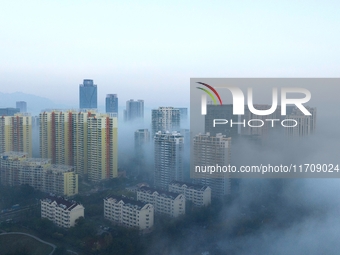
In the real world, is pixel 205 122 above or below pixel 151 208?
above

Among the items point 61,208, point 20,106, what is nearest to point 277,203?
point 61,208

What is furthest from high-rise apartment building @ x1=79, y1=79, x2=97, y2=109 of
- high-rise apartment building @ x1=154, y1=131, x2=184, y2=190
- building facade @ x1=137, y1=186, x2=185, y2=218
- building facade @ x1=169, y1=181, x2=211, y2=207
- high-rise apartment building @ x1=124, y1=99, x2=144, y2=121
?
building facade @ x1=137, y1=186, x2=185, y2=218

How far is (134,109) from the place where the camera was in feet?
36.8

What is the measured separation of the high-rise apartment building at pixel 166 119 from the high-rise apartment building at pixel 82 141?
5.63 feet

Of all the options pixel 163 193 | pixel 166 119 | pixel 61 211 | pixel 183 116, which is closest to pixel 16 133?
pixel 166 119

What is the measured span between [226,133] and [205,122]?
411 millimetres

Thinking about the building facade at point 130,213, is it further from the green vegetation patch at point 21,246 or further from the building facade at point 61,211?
the green vegetation patch at point 21,246

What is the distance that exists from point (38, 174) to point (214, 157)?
322 cm

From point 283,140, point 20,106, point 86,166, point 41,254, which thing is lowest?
point 41,254

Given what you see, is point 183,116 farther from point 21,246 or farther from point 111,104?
point 21,246

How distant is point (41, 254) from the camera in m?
4.20

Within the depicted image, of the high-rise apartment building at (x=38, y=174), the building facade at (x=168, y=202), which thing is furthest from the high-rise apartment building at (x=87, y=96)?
the building facade at (x=168, y=202)

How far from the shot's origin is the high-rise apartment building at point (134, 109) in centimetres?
1113

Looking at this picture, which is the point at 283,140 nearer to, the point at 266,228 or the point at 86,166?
the point at 266,228
